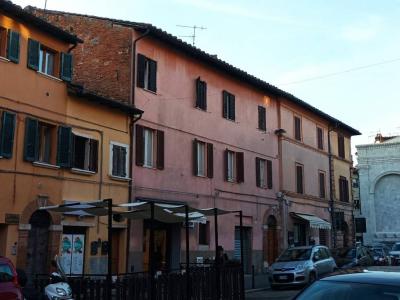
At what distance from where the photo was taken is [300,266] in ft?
71.7

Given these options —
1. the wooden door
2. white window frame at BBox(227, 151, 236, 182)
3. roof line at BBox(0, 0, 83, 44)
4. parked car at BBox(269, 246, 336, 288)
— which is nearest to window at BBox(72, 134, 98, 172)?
the wooden door

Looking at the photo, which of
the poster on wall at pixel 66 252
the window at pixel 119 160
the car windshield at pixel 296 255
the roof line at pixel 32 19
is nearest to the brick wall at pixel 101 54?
the window at pixel 119 160

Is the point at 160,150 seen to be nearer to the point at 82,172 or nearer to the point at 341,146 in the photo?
the point at 82,172

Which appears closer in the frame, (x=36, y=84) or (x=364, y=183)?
(x=36, y=84)

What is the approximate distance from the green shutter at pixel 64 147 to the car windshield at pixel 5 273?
24.2 ft

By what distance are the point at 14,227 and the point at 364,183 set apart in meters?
41.1

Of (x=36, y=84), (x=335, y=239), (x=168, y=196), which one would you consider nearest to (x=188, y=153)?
(x=168, y=196)

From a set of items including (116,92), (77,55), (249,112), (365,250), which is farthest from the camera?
(249,112)

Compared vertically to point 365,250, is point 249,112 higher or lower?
higher

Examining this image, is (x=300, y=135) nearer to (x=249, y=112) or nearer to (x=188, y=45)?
(x=249, y=112)

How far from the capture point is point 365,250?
2738cm

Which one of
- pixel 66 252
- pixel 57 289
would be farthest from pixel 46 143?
pixel 57 289

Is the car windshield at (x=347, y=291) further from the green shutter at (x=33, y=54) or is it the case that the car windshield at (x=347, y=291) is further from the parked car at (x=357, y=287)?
the green shutter at (x=33, y=54)

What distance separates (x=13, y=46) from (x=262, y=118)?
17.1 meters
